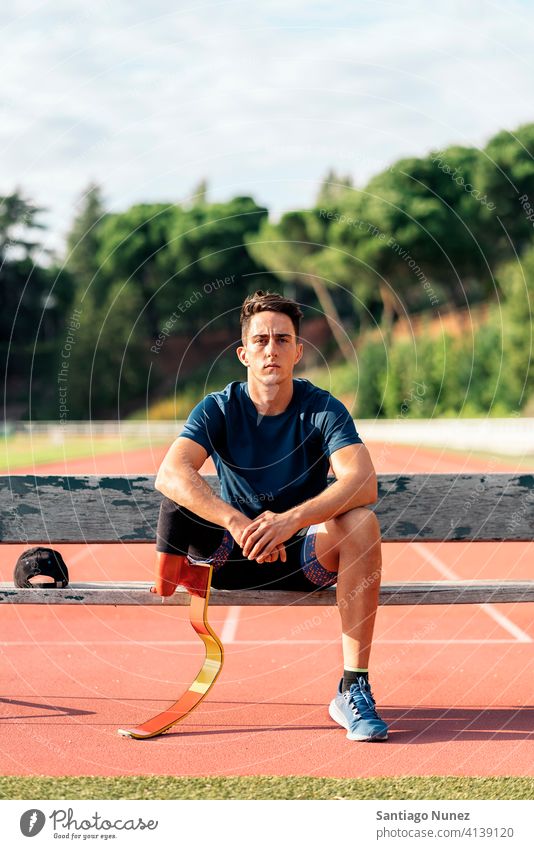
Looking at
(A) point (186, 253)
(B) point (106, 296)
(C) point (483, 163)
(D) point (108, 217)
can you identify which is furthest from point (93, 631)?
(D) point (108, 217)

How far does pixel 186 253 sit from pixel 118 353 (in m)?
13.3

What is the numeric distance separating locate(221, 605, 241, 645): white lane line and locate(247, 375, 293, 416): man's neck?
2.33 m

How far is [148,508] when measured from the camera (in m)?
4.54

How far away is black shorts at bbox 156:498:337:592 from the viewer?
3.87m

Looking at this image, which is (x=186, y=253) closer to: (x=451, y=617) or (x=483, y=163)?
(x=483, y=163)

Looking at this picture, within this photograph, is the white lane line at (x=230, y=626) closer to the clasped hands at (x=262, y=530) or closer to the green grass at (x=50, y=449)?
the clasped hands at (x=262, y=530)

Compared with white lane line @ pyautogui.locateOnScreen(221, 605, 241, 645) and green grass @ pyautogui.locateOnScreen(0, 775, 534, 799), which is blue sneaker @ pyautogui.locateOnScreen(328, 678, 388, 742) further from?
white lane line @ pyautogui.locateOnScreen(221, 605, 241, 645)

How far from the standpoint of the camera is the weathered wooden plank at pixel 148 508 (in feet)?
14.8

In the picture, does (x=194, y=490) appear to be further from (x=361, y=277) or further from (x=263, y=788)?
(x=361, y=277)

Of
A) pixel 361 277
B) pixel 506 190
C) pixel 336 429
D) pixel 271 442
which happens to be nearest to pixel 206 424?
pixel 271 442

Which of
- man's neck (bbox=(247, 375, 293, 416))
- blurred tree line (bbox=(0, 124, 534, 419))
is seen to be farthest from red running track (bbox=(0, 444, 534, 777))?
blurred tree line (bbox=(0, 124, 534, 419))

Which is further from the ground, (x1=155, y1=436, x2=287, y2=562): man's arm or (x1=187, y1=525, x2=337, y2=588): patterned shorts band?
(x1=155, y1=436, x2=287, y2=562): man's arm

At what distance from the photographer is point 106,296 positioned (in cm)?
5731

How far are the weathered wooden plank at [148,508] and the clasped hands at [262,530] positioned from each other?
32.5 inches
